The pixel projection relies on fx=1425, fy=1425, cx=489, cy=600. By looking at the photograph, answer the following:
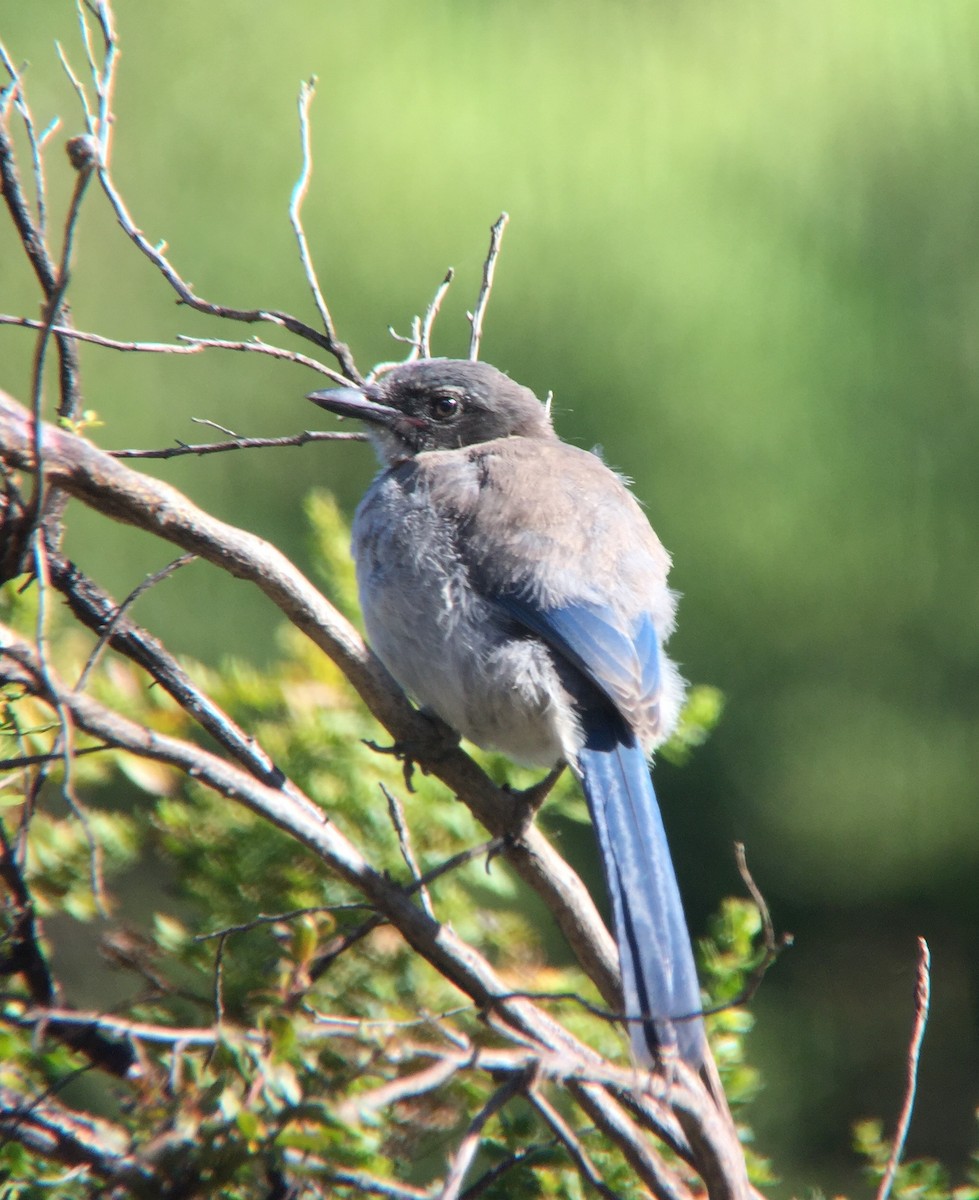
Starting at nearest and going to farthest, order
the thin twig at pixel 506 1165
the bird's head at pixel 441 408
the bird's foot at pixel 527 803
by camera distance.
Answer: the thin twig at pixel 506 1165 < the bird's foot at pixel 527 803 < the bird's head at pixel 441 408

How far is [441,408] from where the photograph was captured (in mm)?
3037

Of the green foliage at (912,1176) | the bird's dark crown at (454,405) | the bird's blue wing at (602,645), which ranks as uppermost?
the bird's dark crown at (454,405)

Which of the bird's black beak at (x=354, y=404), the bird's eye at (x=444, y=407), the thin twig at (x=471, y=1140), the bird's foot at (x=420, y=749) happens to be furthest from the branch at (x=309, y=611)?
the bird's eye at (x=444, y=407)

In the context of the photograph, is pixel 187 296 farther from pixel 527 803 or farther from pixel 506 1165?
pixel 506 1165

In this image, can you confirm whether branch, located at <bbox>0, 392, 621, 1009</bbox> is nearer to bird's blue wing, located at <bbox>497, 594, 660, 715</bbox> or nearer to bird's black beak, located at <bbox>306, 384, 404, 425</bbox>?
bird's blue wing, located at <bbox>497, 594, 660, 715</bbox>

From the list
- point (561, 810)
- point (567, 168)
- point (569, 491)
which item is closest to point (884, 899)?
point (561, 810)

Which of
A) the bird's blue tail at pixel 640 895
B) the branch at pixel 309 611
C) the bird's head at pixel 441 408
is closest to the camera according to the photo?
the branch at pixel 309 611

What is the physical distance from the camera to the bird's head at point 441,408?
2916mm

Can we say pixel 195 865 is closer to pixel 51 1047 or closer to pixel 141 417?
pixel 51 1047

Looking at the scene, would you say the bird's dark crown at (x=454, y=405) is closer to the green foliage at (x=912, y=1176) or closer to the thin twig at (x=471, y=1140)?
the green foliage at (x=912, y=1176)

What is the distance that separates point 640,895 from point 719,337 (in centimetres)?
160

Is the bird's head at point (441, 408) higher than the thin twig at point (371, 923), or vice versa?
the bird's head at point (441, 408)

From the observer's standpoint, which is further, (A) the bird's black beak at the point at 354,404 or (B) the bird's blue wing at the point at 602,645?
(A) the bird's black beak at the point at 354,404

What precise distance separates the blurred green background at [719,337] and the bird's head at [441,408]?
249 mm
